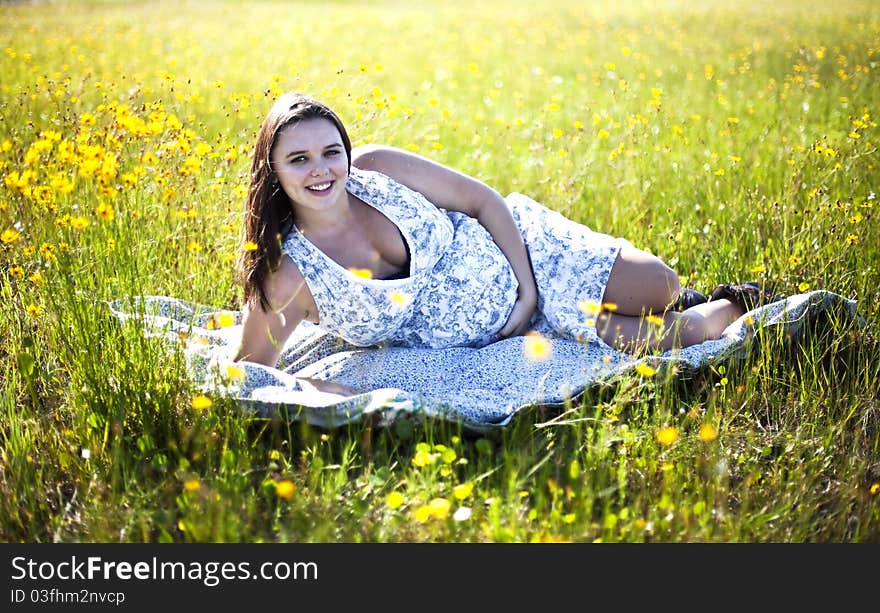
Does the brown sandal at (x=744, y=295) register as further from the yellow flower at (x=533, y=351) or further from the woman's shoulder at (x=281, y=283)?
the woman's shoulder at (x=281, y=283)

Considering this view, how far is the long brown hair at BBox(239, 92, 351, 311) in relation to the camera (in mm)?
2834

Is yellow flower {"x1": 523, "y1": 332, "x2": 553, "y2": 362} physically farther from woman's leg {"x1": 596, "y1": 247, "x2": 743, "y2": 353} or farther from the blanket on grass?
woman's leg {"x1": 596, "y1": 247, "x2": 743, "y2": 353}

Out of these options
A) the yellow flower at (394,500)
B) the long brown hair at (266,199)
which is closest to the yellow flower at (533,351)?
the long brown hair at (266,199)

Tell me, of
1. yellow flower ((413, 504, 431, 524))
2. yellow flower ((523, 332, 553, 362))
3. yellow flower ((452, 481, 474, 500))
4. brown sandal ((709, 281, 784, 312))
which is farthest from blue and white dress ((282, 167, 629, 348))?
yellow flower ((413, 504, 431, 524))

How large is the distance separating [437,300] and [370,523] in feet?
3.54

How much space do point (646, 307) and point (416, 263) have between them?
87 cm

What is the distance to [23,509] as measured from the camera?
230 cm

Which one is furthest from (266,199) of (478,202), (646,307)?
(646,307)

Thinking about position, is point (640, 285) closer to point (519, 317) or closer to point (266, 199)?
point (519, 317)

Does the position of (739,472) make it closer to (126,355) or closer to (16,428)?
(126,355)

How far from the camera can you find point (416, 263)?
10.0 ft

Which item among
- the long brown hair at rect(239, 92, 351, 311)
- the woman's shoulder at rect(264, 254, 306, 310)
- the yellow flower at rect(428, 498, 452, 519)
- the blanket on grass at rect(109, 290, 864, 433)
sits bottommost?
the yellow flower at rect(428, 498, 452, 519)

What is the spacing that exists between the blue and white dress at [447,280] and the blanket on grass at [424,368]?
8cm

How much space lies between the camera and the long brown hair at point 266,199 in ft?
9.30
